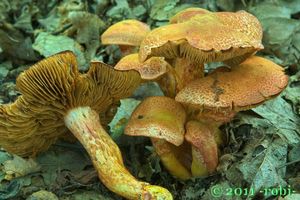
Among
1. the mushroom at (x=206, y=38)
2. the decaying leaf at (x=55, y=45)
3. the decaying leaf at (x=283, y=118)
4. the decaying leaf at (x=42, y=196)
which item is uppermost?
the mushroom at (x=206, y=38)

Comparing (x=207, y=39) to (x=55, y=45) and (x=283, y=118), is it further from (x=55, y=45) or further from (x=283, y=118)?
(x=55, y=45)

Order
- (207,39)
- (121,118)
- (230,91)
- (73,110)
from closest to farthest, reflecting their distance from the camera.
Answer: (207,39), (230,91), (73,110), (121,118)

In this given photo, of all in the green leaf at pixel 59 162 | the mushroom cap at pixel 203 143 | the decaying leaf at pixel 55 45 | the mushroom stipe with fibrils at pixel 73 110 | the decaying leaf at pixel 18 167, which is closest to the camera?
the mushroom stipe with fibrils at pixel 73 110

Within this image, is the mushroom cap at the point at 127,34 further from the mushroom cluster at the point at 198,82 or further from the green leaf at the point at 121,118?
the green leaf at the point at 121,118

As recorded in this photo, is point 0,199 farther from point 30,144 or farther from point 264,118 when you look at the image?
point 264,118

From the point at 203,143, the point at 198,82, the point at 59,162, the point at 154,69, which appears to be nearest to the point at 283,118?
the point at 203,143

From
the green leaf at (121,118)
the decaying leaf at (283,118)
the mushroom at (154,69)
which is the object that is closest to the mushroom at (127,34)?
the mushroom at (154,69)

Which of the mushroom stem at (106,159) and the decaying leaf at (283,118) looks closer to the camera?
the mushroom stem at (106,159)
